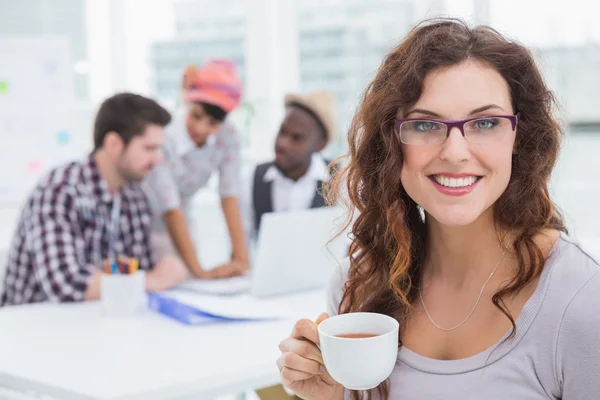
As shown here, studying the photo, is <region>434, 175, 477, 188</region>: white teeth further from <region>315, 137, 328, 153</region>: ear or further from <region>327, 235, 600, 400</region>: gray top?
<region>315, 137, 328, 153</region>: ear

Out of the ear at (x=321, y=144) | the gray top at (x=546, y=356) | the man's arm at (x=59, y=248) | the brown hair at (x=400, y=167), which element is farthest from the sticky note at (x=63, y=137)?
the gray top at (x=546, y=356)

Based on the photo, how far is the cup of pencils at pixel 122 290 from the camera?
2027 mm

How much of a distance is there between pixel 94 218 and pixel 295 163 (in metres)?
1.09

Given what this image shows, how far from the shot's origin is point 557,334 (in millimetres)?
1054

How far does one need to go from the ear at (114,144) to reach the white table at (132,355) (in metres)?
0.68

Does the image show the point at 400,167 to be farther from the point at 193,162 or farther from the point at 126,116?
the point at 193,162

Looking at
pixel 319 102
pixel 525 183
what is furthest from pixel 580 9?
pixel 525 183

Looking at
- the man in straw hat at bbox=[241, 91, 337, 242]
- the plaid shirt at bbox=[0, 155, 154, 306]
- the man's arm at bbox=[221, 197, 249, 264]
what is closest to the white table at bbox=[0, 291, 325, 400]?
the plaid shirt at bbox=[0, 155, 154, 306]

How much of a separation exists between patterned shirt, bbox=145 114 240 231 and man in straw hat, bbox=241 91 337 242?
16 cm

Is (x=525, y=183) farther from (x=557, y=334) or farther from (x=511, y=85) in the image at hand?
(x=557, y=334)

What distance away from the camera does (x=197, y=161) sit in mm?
3105

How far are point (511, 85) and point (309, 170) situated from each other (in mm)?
2142

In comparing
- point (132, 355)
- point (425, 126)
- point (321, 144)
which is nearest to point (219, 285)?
point (132, 355)

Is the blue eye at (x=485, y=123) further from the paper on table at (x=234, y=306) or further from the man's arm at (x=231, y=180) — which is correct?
the man's arm at (x=231, y=180)
